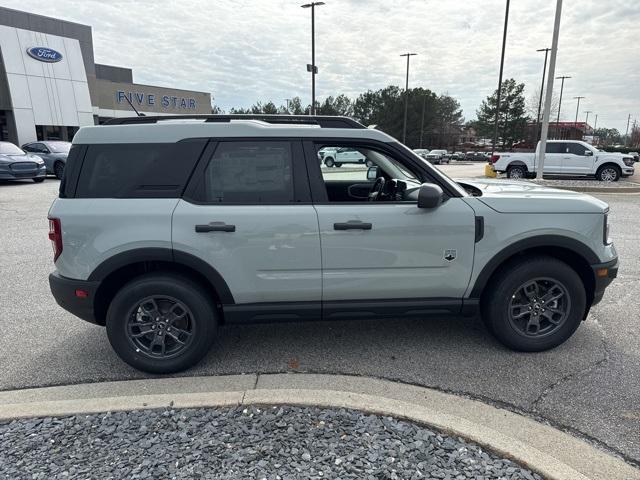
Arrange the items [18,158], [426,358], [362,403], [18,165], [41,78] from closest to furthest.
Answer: [362,403], [426,358], [18,165], [18,158], [41,78]

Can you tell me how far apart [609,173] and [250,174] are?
1872 cm

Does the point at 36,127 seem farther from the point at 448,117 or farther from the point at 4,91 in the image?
the point at 448,117

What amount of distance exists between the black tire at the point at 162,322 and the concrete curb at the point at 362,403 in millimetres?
154

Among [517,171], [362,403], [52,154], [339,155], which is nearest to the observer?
[362,403]

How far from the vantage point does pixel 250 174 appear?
328 centimetres

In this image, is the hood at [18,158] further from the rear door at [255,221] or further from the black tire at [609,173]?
the black tire at [609,173]

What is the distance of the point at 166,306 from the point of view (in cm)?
330

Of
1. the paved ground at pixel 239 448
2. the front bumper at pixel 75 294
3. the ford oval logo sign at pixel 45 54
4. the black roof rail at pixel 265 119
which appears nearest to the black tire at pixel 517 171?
the black roof rail at pixel 265 119

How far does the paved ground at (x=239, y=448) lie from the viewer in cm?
226

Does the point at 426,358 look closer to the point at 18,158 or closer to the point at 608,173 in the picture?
the point at 18,158

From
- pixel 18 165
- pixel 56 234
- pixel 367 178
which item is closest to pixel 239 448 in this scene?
pixel 56 234

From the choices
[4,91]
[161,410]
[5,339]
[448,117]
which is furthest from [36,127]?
[448,117]

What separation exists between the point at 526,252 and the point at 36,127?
118 ft

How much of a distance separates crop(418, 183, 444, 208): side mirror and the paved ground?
1.47 m
